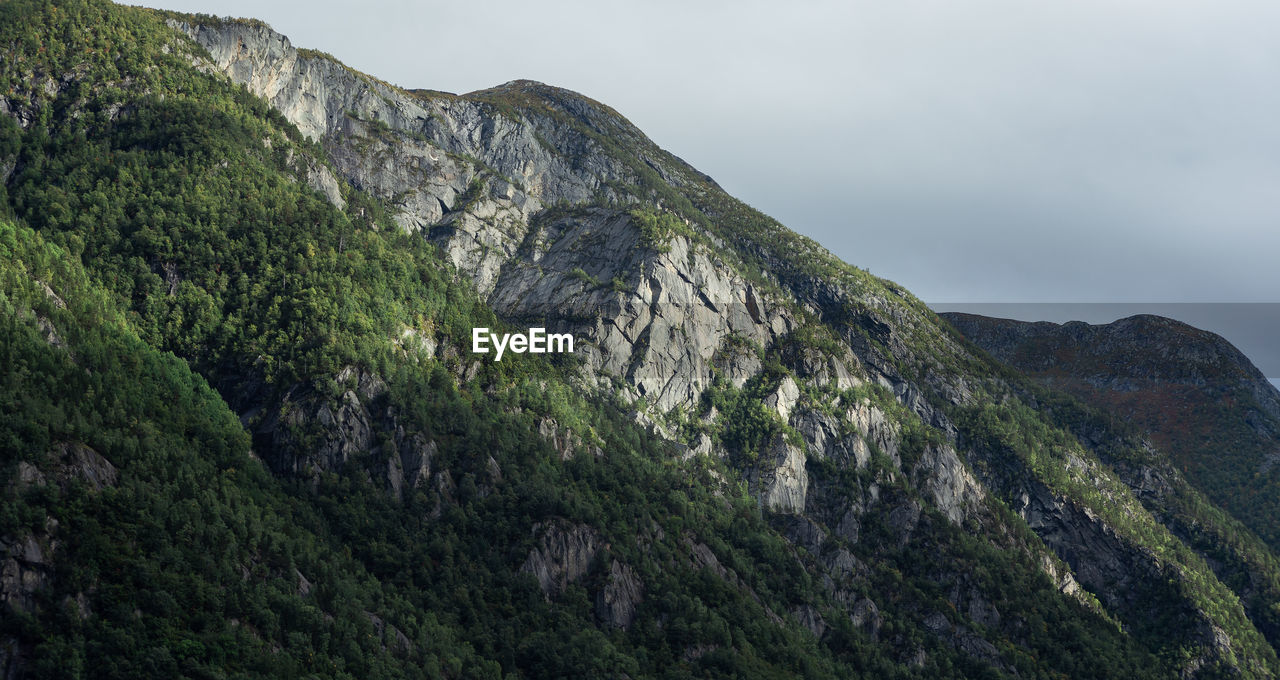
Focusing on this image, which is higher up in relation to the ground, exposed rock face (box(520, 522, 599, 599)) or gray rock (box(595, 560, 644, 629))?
exposed rock face (box(520, 522, 599, 599))

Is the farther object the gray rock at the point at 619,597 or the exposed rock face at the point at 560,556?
the exposed rock face at the point at 560,556

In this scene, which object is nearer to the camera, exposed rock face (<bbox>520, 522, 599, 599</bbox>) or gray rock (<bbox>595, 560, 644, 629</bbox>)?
gray rock (<bbox>595, 560, 644, 629</bbox>)

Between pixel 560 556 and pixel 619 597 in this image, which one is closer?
pixel 619 597

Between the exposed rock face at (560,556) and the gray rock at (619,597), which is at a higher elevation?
the exposed rock face at (560,556)

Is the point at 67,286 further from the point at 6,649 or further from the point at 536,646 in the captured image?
the point at 536,646

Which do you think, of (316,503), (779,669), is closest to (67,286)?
(316,503)

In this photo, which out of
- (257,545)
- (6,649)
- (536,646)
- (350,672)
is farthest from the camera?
(536,646)

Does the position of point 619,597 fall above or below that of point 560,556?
below

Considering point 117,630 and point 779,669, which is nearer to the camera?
point 117,630
